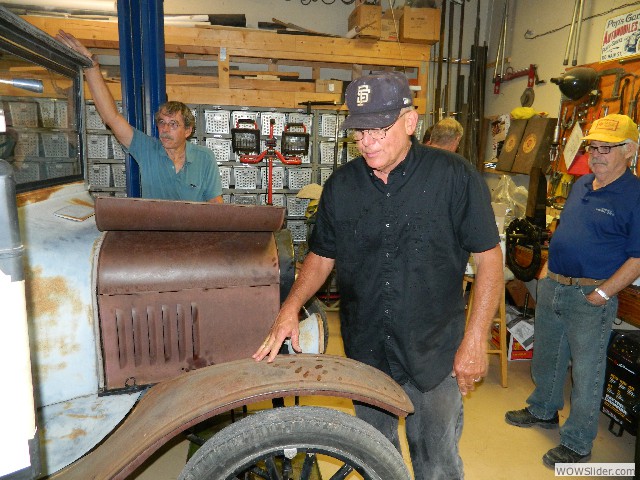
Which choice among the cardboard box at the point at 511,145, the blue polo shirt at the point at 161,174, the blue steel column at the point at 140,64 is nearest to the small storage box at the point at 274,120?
the blue steel column at the point at 140,64

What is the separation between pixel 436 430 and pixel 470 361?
1.18ft

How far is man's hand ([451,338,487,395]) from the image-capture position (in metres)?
1.67

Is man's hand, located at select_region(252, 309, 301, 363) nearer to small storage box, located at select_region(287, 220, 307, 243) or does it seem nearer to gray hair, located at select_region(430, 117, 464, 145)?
gray hair, located at select_region(430, 117, 464, 145)

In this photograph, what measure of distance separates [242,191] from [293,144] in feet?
3.34

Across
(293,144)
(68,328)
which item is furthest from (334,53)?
(68,328)

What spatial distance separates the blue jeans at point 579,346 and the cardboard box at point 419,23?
463 centimetres

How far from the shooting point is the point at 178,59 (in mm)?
7160

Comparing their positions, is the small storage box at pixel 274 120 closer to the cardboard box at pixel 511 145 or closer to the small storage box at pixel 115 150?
the small storage box at pixel 115 150

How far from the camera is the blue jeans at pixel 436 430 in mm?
1817

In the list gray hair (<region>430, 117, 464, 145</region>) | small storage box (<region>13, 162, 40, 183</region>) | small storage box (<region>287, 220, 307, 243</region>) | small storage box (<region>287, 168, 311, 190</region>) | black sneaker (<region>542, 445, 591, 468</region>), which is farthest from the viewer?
small storage box (<region>287, 220, 307, 243</region>)

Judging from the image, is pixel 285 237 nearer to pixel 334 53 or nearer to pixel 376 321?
pixel 376 321

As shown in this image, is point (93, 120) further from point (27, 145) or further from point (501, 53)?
point (501, 53)

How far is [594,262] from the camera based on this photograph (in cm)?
292

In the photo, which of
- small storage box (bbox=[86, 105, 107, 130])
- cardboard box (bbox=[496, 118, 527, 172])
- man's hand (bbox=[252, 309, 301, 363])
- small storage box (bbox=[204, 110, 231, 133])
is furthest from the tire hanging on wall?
small storage box (bbox=[86, 105, 107, 130])
